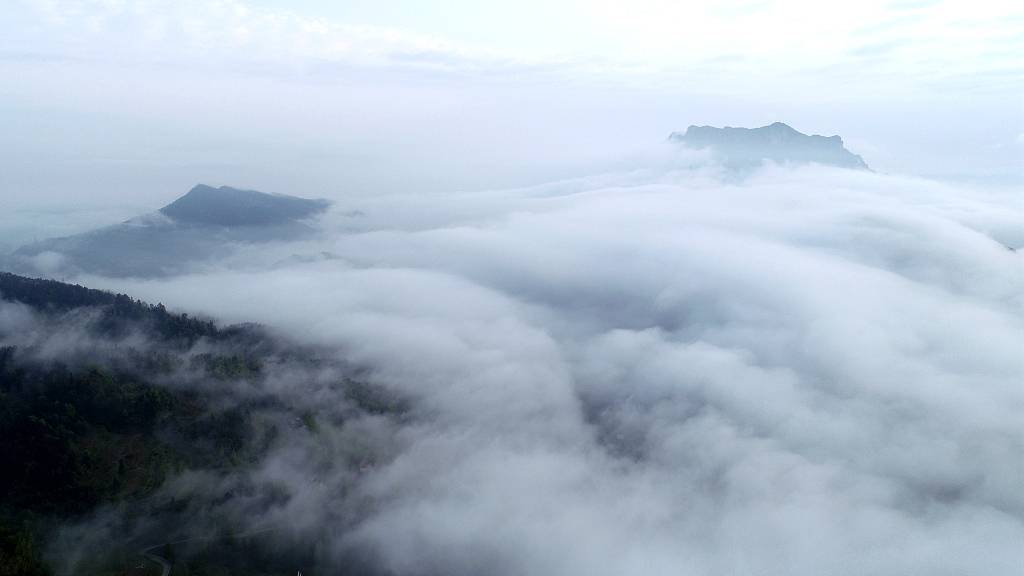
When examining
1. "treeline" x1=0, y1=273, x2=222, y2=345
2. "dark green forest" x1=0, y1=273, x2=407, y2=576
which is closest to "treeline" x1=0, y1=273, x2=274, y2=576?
"dark green forest" x1=0, y1=273, x2=407, y2=576

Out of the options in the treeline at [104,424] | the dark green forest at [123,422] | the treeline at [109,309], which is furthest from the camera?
the treeline at [109,309]

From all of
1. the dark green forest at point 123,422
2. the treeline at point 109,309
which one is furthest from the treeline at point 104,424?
the treeline at point 109,309

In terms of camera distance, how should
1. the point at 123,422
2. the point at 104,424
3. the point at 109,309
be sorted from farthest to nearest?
the point at 109,309 < the point at 123,422 < the point at 104,424

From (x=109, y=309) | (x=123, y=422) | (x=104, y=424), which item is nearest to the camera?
(x=104, y=424)

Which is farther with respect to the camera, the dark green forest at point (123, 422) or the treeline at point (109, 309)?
the treeline at point (109, 309)

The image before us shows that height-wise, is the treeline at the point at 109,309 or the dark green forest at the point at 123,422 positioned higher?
the treeline at the point at 109,309

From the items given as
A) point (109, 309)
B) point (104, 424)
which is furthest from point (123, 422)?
point (109, 309)

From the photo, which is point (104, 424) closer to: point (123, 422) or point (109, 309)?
point (123, 422)

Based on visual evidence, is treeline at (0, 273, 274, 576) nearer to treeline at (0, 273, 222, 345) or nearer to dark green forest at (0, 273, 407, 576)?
dark green forest at (0, 273, 407, 576)

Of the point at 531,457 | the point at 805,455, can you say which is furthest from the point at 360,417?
the point at 805,455

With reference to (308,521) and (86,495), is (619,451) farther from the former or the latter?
(86,495)

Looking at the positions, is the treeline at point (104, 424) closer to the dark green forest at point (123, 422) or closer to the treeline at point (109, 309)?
the dark green forest at point (123, 422)
